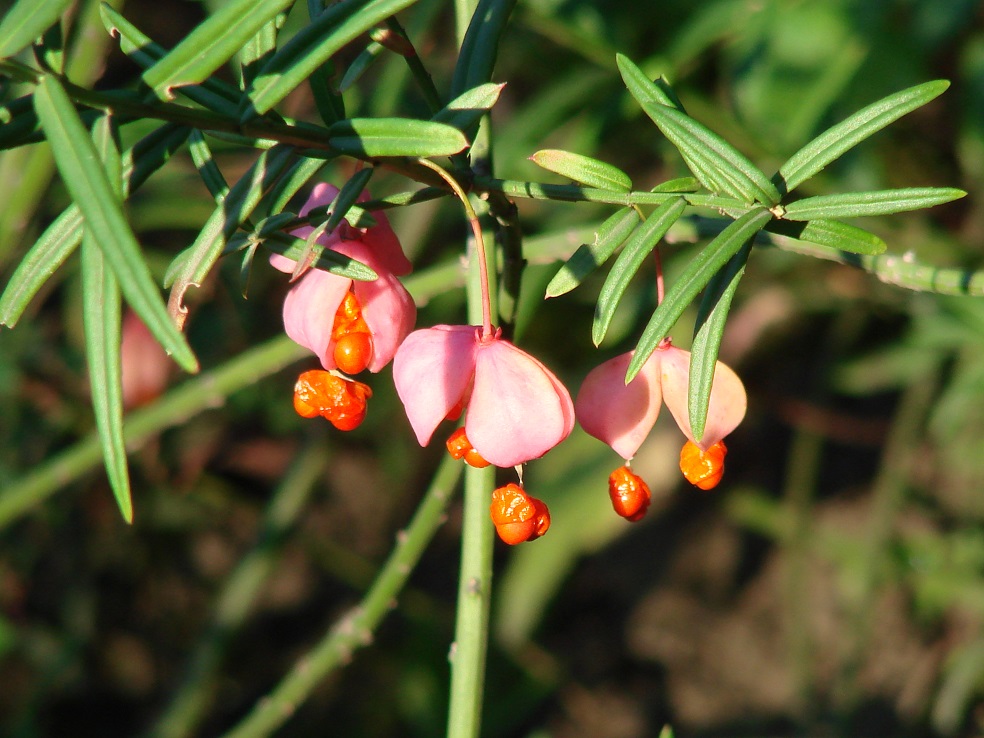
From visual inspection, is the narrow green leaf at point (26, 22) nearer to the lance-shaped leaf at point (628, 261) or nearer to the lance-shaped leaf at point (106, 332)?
the lance-shaped leaf at point (106, 332)

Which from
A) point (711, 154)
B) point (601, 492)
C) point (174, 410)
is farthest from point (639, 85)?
point (601, 492)

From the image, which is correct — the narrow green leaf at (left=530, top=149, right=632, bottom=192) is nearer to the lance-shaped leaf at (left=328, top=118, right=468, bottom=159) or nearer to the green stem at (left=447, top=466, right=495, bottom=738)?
the lance-shaped leaf at (left=328, top=118, right=468, bottom=159)

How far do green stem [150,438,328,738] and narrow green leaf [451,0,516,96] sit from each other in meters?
1.16

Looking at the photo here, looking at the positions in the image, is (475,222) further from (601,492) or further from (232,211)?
(601,492)

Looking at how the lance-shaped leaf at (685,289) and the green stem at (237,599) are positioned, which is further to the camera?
the green stem at (237,599)

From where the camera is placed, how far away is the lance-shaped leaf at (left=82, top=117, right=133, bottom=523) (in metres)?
0.36

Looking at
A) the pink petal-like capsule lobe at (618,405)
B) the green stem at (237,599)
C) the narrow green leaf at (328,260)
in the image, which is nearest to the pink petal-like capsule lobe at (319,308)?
the narrow green leaf at (328,260)

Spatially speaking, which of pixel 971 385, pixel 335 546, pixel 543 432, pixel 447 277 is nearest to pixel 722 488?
pixel 971 385

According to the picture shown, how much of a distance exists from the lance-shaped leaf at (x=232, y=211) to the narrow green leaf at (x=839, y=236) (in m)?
0.24

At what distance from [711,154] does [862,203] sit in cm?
7

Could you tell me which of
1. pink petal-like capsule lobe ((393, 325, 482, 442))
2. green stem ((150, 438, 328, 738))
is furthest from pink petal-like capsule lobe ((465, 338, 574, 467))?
green stem ((150, 438, 328, 738))

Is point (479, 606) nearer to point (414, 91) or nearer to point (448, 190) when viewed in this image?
point (448, 190)

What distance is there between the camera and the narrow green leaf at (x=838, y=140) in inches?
17.6

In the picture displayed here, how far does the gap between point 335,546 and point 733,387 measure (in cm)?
145
